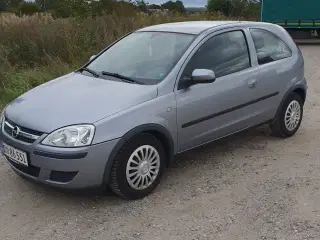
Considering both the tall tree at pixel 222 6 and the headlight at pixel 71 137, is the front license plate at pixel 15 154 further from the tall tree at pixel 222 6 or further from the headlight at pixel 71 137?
the tall tree at pixel 222 6

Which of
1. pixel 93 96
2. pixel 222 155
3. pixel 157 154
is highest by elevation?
pixel 93 96

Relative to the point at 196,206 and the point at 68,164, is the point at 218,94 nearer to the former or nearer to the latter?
the point at 196,206

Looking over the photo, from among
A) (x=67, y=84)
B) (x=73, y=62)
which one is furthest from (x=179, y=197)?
(x=73, y=62)

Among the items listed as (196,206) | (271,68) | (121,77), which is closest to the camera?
(196,206)

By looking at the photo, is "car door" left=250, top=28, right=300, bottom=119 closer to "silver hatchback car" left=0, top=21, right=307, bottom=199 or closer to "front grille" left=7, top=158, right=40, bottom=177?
"silver hatchback car" left=0, top=21, right=307, bottom=199

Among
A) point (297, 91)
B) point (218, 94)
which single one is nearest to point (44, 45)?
point (297, 91)

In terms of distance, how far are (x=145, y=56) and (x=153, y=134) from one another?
1.01 meters

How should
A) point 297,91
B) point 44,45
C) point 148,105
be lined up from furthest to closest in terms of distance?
point 44,45
point 297,91
point 148,105

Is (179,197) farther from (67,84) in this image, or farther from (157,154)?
(67,84)

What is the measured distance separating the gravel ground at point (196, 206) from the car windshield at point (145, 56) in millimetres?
1113

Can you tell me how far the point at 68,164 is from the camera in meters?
3.50

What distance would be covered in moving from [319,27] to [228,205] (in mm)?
19283

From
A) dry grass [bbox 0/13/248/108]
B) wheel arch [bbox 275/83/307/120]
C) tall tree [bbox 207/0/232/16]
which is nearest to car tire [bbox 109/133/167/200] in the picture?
wheel arch [bbox 275/83/307/120]

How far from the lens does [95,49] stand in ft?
35.4
